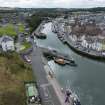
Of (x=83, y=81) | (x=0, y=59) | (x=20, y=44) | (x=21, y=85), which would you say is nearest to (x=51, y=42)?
(x=20, y=44)

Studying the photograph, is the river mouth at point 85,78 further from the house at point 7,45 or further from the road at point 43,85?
the house at point 7,45

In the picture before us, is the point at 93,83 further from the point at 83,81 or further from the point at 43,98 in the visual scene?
the point at 43,98

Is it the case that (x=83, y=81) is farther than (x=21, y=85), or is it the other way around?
(x=83, y=81)

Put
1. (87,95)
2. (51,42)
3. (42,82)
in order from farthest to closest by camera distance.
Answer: (51,42)
(42,82)
(87,95)

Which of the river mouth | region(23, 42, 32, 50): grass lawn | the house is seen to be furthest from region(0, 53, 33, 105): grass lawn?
region(23, 42, 32, 50): grass lawn

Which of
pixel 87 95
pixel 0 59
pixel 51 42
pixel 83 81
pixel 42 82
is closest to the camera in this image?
pixel 87 95

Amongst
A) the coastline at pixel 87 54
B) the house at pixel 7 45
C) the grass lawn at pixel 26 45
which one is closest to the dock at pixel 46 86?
the house at pixel 7 45

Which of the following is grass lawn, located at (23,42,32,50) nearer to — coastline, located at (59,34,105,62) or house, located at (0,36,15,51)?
house, located at (0,36,15,51)
